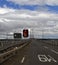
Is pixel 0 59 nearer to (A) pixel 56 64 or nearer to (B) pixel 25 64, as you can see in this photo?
(B) pixel 25 64

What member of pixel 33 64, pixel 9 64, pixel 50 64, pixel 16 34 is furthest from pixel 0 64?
pixel 16 34

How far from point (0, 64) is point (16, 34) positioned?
65.8 m

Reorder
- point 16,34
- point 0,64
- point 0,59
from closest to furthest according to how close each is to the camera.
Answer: point 0,64 → point 0,59 → point 16,34

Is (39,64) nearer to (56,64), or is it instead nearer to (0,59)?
(56,64)

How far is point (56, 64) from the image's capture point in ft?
65.2

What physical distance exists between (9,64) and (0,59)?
45.9 inches

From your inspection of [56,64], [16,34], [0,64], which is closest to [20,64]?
[0,64]

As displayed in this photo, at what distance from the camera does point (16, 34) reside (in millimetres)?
85125

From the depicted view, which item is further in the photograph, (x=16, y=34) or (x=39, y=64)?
(x=16, y=34)

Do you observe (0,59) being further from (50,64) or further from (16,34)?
(16,34)

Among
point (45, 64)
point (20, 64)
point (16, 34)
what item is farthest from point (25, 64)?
point (16, 34)

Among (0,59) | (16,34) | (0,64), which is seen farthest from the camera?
(16,34)

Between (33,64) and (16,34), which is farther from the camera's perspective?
(16,34)

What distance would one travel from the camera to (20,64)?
19.8m
